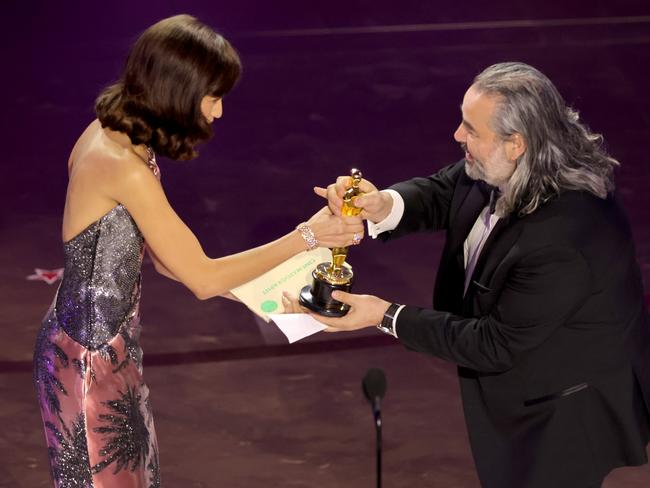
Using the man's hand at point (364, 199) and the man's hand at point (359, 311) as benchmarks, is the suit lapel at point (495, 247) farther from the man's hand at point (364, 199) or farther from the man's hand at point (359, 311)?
the man's hand at point (364, 199)

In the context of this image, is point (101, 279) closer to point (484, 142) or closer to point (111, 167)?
point (111, 167)

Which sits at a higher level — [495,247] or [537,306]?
[495,247]

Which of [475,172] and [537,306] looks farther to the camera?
[475,172]

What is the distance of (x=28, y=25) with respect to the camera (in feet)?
32.4

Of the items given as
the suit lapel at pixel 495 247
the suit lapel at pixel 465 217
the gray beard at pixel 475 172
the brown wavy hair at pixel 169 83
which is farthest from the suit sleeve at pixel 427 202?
the brown wavy hair at pixel 169 83

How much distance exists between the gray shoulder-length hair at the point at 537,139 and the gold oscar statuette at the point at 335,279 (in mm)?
514

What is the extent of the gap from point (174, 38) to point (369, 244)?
375 cm

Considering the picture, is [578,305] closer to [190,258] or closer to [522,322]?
[522,322]

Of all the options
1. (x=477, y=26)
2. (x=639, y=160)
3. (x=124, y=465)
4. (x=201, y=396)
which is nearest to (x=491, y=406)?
(x=124, y=465)

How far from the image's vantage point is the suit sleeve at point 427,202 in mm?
4203

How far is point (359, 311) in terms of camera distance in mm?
3812

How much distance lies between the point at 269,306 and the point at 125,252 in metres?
0.69

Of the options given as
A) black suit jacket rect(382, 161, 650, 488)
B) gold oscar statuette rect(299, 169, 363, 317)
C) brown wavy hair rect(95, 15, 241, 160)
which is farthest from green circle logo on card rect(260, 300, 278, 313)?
brown wavy hair rect(95, 15, 241, 160)

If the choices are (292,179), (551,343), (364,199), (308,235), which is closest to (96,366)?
(308,235)
